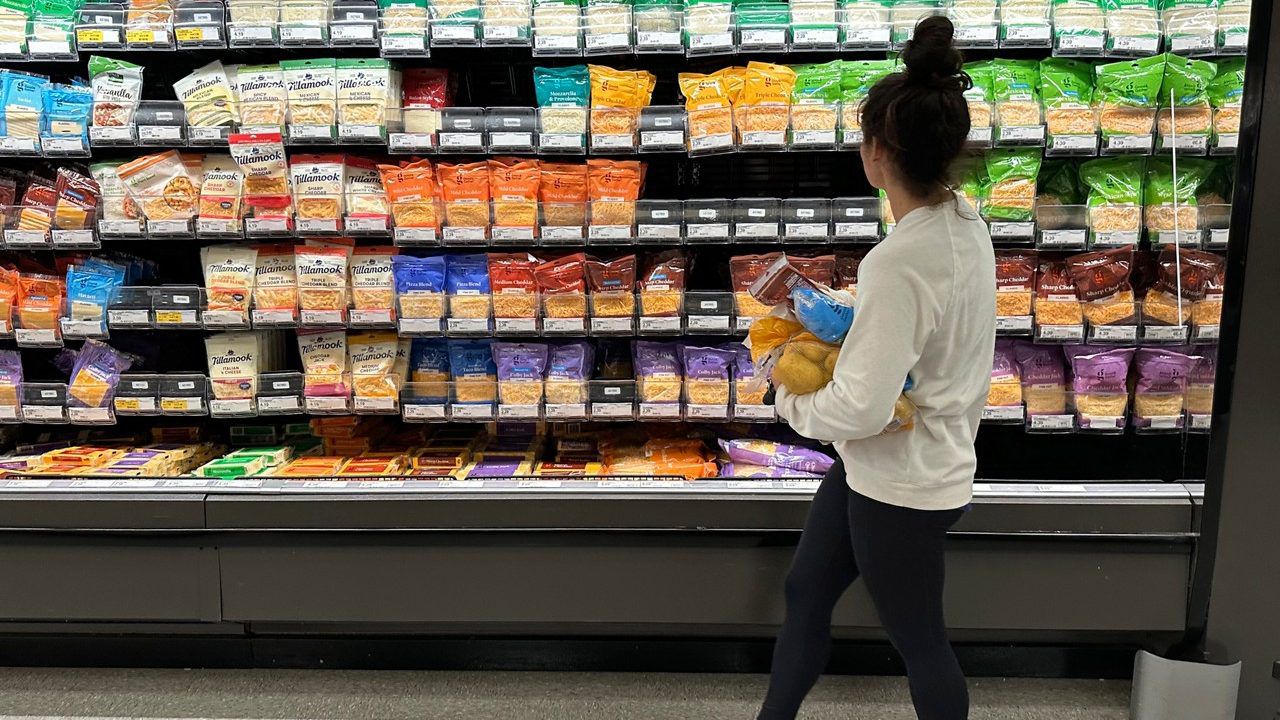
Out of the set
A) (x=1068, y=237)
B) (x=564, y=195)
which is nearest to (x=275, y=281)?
(x=564, y=195)

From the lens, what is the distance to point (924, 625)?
1.58m

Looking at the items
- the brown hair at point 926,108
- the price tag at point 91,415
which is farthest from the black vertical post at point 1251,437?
the price tag at point 91,415

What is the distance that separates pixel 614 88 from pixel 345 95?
2.59 ft

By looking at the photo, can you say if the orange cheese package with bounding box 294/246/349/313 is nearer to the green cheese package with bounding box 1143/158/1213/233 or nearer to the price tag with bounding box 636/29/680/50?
the price tag with bounding box 636/29/680/50

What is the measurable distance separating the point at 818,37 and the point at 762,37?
0.51ft

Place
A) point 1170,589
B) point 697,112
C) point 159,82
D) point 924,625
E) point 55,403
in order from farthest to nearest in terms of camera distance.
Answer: point 159,82 < point 55,403 < point 697,112 < point 1170,589 < point 924,625

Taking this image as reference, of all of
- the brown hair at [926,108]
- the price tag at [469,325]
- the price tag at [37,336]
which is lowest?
the price tag at [37,336]

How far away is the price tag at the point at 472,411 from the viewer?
255 cm

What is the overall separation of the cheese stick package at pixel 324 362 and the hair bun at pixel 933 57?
190 centimetres

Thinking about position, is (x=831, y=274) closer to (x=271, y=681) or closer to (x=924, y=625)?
(x=924, y=625)

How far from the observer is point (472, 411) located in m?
2.56

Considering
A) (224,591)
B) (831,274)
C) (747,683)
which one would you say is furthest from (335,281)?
(747,683)

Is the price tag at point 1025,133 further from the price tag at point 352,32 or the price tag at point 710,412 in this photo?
the price tag at point 352,32

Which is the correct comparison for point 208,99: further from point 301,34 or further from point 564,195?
point 564,195
